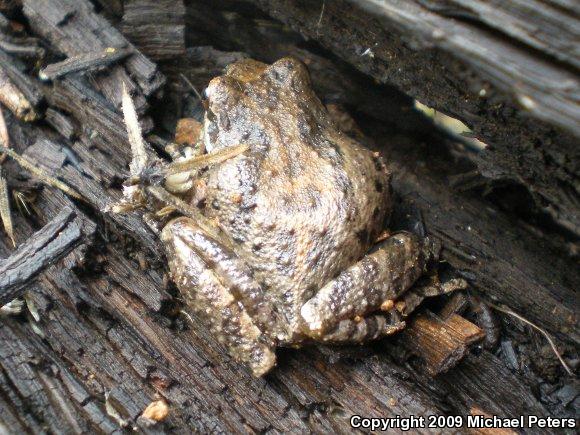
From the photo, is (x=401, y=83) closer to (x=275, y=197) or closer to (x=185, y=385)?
(x=275, y=197)

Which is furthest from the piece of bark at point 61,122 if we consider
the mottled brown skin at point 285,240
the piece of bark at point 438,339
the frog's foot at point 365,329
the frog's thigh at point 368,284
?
the piece of bark at point 438,339

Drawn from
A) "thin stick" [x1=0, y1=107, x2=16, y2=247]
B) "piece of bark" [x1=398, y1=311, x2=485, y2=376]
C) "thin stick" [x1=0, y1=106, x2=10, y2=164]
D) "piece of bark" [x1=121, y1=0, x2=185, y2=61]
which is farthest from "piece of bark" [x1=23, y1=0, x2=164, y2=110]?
"piece of bark" [x1=398, y1=311, x2=485, y2=376]

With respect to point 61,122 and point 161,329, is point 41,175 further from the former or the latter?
point 161,329

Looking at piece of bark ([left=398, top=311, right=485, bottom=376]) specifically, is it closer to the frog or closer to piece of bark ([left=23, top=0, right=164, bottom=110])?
the frog

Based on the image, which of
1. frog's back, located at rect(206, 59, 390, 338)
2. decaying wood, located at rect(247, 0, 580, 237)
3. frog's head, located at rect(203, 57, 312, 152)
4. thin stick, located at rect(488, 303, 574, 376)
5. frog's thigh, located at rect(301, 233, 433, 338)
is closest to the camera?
decaying wood, located at rect(247, 0, 580, 237)

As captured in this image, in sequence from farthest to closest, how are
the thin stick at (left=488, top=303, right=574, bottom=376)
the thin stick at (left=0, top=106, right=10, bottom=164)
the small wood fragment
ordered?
the small wood fragment, the thin stick at (left=0, top=106, right=10, bottom=164), the thin stick at (left=488, top=303, right=574, bottom=376)

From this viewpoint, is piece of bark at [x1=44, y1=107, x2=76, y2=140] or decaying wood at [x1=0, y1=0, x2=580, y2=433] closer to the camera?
decaying wood at [x1=0, y1=0, x2=580, y2=433]

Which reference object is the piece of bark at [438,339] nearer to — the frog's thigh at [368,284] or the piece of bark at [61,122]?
the frog's thigh at [368,284]
